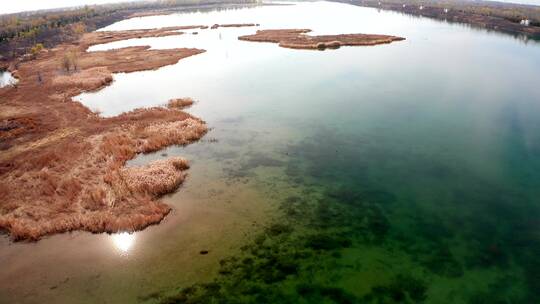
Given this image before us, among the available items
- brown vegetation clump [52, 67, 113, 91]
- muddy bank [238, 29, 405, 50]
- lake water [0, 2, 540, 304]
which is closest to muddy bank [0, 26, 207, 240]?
brown vegetation clump [52, 67, 113, 91]

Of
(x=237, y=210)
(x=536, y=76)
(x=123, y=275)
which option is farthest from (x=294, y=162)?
(x=536, y=76)

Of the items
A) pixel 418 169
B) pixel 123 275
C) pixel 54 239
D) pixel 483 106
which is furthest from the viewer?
pixel 483 106

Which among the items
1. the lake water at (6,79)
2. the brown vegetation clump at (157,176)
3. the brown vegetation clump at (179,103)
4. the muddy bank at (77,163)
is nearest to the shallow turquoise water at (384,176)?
the brown vegetation clump at (179,103)

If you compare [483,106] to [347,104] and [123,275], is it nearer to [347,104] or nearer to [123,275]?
[347,104]

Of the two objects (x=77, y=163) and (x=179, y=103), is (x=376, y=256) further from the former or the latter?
(x=179, y=103)

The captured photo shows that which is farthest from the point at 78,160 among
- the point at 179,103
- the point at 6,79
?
the point at 6,79

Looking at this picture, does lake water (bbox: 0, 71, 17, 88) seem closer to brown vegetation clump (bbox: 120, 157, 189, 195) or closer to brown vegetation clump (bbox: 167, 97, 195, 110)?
brown vegetation clump (bbox: 167, 97, 195, 110)

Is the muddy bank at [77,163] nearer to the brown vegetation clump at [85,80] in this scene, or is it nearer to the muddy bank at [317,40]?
the brown vegetation clump at [85,80]
